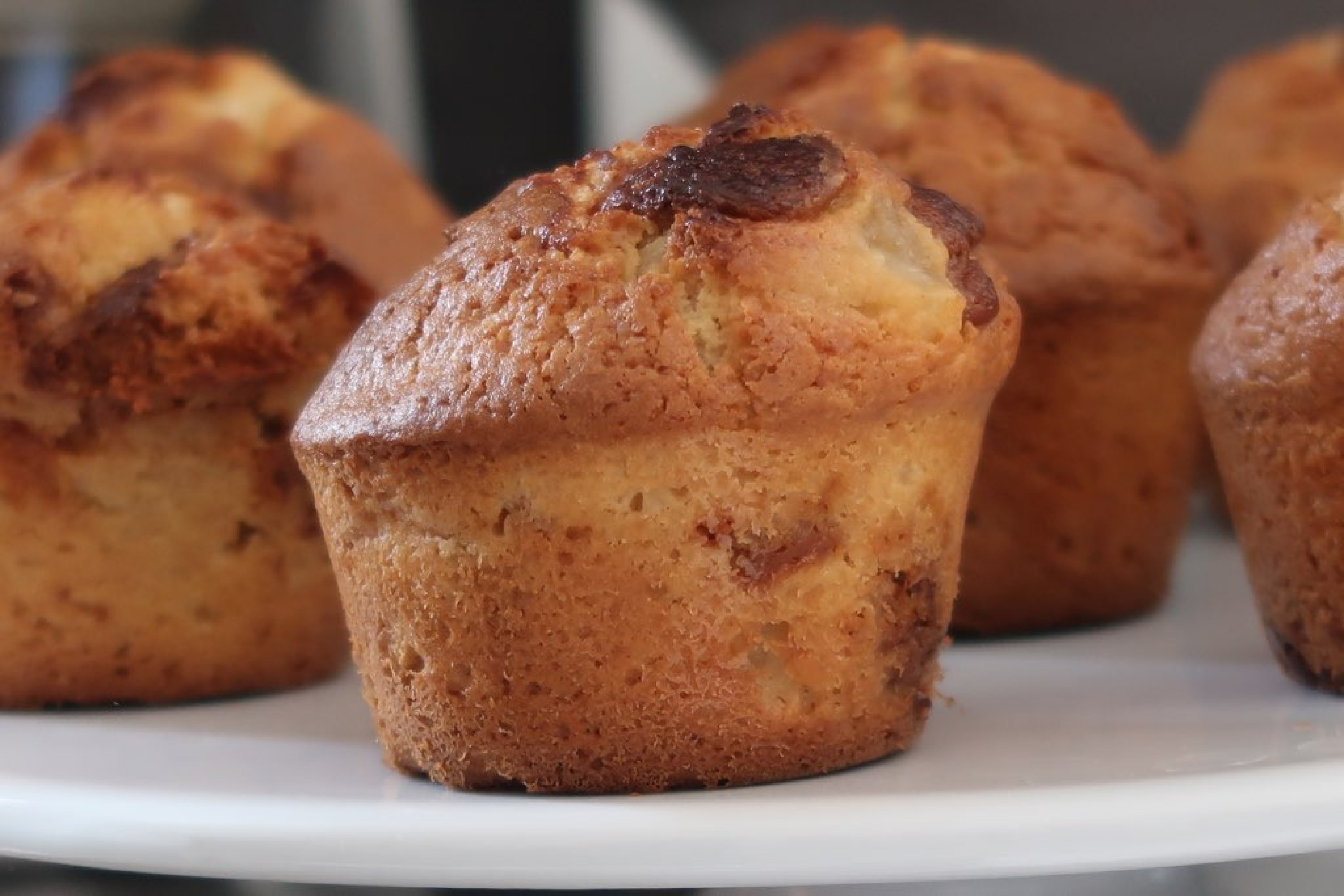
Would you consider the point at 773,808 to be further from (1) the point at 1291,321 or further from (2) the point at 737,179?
(1) the point at 1291,321

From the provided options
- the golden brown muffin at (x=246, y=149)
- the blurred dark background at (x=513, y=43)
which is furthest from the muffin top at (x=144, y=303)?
the blurred dark background at (x=513, y=43)

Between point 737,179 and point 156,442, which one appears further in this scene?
point 156,442

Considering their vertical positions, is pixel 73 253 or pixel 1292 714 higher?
pixel 73 253

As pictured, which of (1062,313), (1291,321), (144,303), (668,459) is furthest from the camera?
(1062,313)

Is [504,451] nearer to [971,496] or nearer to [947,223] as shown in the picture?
[947,223]

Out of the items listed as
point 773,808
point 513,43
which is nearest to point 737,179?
point 773,808

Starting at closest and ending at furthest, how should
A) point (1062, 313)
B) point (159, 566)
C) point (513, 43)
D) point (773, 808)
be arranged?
point (773, 808)
point (159, 566)
point (1062, 313)
point (513, 43)

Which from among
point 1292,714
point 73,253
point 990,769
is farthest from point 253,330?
point 1292,714
